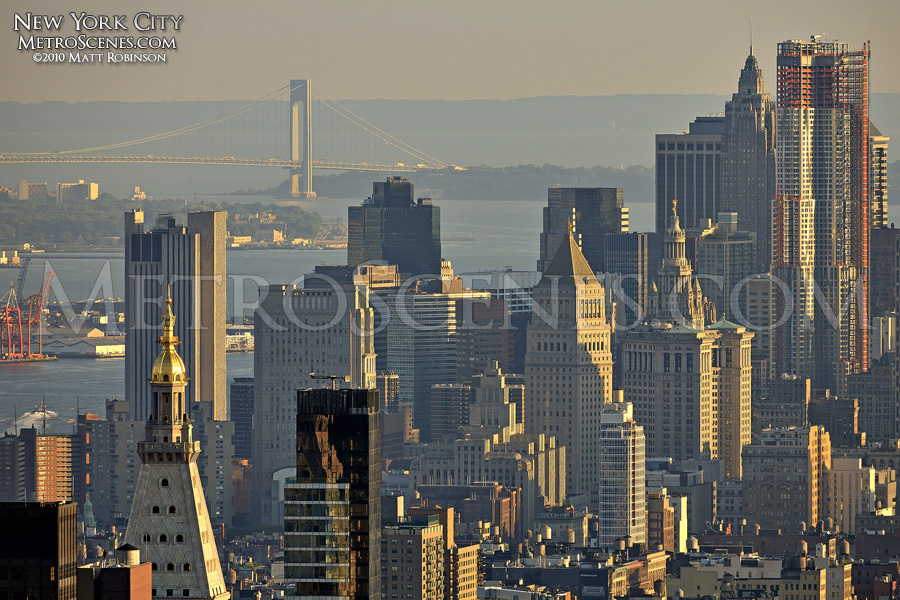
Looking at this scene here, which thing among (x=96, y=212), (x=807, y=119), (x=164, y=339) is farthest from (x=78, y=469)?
(x=164, y=339)

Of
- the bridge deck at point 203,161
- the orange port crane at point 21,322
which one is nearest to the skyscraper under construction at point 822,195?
the bridge deck at point 203,161

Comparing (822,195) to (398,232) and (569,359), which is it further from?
(569,359)

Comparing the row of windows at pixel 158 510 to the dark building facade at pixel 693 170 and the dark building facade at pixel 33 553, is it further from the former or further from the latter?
the dark building facade at pixel 693 170

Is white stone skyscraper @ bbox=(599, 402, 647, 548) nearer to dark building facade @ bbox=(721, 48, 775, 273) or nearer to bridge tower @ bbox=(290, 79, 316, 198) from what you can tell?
bridge tower @ bbox=(290, 79, 316, 198)

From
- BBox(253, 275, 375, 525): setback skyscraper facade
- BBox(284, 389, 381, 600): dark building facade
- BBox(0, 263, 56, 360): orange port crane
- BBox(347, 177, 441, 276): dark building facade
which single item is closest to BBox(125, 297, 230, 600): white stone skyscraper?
BBox(284, 389, 381, 600): dark building facade

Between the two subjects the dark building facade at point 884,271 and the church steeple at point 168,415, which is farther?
the dark building facade at point 884,271

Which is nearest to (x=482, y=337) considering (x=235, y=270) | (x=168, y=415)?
(x=235, y=270)
